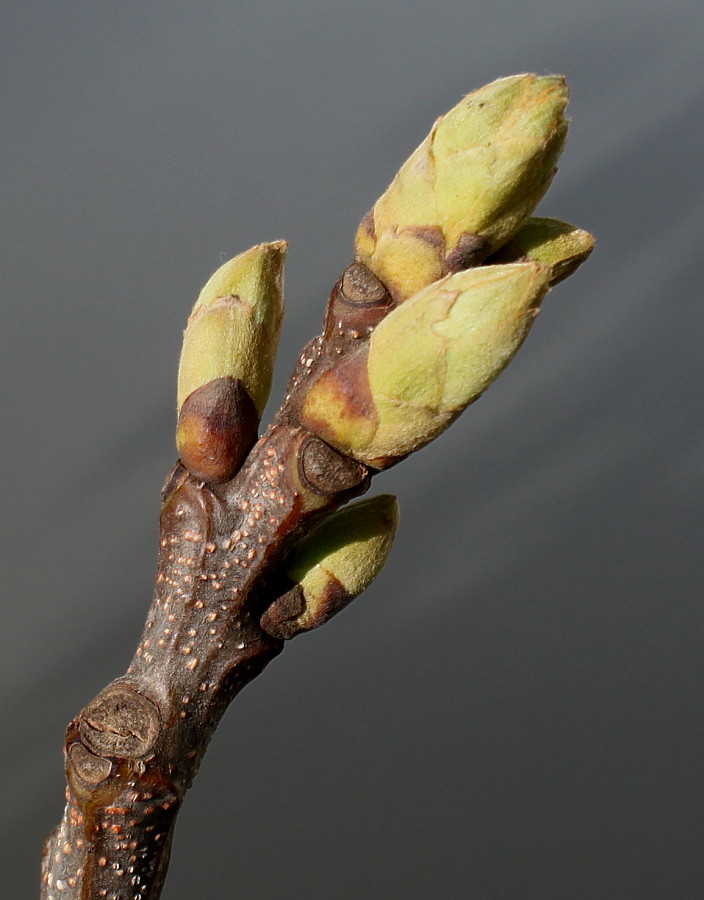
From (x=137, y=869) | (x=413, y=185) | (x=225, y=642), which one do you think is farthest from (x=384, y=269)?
(x=137, y=869)

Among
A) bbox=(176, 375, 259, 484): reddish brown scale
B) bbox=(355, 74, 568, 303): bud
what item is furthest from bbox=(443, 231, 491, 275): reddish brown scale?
bbox=(176, 375, 259, 484): reddish brown scale

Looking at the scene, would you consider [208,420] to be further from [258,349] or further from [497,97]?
[497,97]

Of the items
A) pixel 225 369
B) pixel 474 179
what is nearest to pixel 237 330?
pixel 225 369

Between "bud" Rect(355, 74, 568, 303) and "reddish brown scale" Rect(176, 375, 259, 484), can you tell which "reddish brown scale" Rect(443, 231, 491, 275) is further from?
"reddish brown scale" Rect(176, 375, 259, 484)

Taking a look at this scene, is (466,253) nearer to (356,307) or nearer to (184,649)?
(356,307)

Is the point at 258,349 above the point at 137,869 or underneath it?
above
